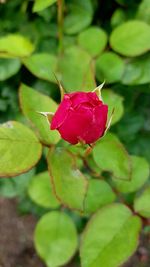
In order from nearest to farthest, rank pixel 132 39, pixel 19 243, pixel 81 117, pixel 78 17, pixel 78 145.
Result: pixel 81 117
pixel 78 145
pixel 132 39
pixel 78 17
pixel 19 243

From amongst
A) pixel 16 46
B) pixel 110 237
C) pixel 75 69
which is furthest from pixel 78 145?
pixel 16 46

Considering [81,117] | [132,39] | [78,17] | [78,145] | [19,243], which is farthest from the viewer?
[19,243]

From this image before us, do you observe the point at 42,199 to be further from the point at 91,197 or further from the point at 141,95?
the point at 141,95

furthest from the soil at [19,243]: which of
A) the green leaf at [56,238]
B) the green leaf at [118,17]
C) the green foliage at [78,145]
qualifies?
the green leaf at [118,17]

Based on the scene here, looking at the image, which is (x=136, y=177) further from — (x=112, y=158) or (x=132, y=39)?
(x=132, y=39)

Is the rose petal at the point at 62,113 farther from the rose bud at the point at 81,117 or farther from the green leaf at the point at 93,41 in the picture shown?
the green leaf at the point at 93,41

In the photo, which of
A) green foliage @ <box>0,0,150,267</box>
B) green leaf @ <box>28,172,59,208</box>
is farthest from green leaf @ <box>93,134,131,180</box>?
green leaf @ <box>28,172,59,208</box>
